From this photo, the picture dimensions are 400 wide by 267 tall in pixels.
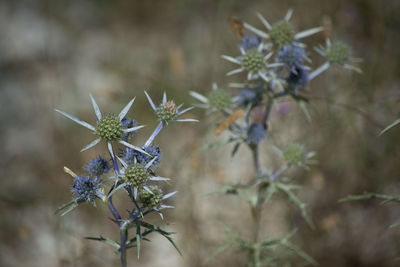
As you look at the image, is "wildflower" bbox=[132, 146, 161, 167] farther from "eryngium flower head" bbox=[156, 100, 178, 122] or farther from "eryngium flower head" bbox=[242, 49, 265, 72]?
"eryngium flower head" bbox=[242, 49, 265, 72]

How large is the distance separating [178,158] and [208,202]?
75cm

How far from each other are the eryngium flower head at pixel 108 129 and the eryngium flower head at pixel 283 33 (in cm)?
152

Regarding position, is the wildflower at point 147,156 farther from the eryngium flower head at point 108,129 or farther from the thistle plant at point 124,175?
the eryngium flower head at point 108,129

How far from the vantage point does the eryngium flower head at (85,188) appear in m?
1.99

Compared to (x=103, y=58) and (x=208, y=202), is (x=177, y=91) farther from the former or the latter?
(x=103, y=58)

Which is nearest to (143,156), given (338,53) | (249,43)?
(249,43)

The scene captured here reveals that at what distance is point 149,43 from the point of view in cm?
709

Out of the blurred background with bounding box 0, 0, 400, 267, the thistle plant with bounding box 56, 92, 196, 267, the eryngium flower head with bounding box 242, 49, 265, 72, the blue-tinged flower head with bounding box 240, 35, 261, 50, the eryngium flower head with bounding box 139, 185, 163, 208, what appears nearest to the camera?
the thistle plant with bounding box 56, 92, 196, 267

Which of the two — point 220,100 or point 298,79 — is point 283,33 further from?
point 220,100

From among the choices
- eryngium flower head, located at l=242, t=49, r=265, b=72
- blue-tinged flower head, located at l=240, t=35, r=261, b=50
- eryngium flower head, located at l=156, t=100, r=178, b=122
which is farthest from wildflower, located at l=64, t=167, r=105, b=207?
blue-tinged flower head, located at l=240, t=35, r=261, b=50

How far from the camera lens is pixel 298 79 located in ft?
9.37

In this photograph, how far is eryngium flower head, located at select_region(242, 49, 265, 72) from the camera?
2773 mm

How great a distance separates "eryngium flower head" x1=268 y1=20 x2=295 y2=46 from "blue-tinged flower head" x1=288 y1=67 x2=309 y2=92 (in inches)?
9.4

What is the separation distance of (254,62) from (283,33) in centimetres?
35
